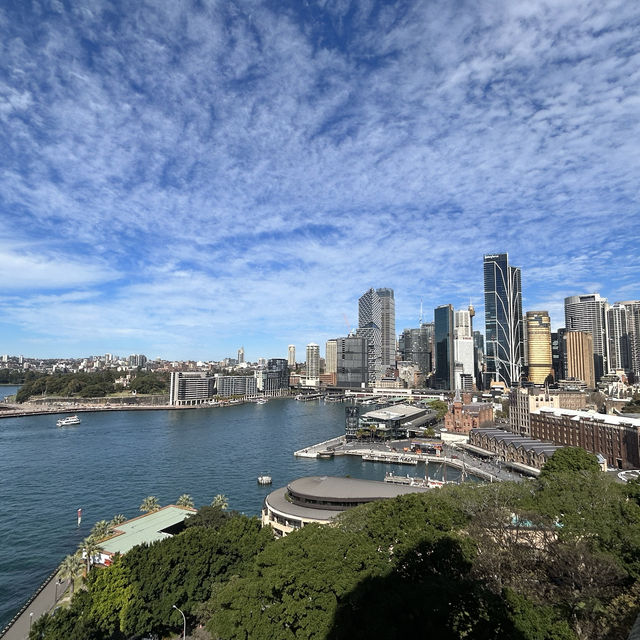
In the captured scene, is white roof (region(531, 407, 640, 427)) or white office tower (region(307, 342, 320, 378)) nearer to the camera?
white roof (region(531, 407, 640, 427))

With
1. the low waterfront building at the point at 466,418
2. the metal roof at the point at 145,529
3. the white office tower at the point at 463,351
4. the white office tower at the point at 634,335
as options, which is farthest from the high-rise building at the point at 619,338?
the metal roof at the point at 145,529

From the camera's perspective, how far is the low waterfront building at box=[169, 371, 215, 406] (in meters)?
110

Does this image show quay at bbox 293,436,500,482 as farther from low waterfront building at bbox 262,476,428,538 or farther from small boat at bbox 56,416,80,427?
small boat at bbox 56,416,80,427

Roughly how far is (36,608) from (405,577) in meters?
15.0

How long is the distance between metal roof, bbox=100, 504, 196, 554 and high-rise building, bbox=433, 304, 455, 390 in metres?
150

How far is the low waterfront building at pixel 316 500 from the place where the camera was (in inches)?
941

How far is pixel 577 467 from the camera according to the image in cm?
3042

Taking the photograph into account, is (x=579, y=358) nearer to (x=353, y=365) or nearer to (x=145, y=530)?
(x=353, y=365)

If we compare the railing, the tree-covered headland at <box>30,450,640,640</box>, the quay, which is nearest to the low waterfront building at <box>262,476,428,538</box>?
the tree-covered headland at <box>30,450,640,640</box>

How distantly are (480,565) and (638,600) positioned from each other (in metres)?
4.02

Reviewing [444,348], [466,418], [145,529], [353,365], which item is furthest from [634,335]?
[145,529]

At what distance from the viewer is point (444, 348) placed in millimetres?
168875

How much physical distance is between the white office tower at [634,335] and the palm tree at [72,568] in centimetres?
16437

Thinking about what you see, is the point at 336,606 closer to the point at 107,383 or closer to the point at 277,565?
the point at 277,565
